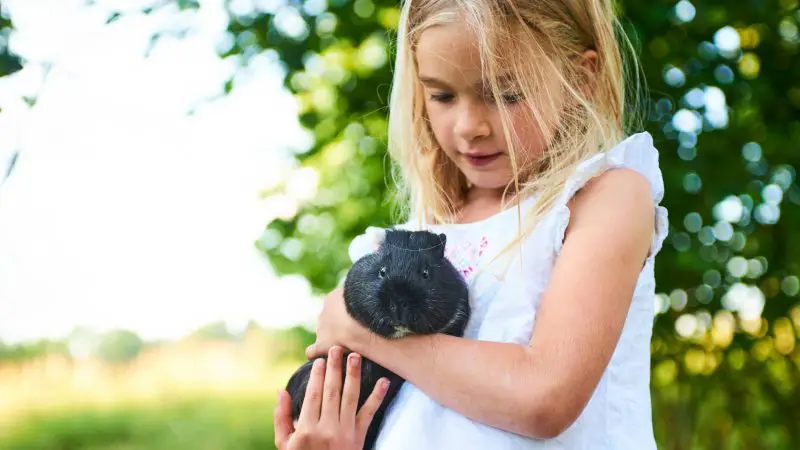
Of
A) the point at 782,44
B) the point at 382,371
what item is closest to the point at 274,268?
the point at 782,44

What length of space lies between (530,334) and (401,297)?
0.93ft

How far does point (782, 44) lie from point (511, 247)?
10.2ft

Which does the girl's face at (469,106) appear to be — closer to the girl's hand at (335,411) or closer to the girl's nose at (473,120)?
the girl's nose at (473,120)

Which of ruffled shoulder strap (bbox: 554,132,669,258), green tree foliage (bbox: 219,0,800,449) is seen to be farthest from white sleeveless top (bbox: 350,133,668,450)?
green tree foliage (bbox: 219,0,800,449)

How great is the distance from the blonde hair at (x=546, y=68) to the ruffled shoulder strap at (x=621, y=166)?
0.06m

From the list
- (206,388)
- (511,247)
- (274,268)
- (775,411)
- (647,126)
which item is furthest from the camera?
(206,388)

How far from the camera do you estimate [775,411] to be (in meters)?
5.67

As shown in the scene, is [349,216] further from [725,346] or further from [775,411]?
[775,411]

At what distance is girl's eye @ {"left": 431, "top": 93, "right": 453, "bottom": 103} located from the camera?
200 cm

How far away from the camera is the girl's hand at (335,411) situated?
6.08 ft

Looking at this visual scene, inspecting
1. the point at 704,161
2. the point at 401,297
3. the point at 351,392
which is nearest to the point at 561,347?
the point at 401,297

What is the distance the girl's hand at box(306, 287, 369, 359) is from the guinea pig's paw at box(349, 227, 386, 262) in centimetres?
16

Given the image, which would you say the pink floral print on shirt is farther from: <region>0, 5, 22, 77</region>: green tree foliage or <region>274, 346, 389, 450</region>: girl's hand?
<region>0, 5, 22, 77</region>: green tree foliage

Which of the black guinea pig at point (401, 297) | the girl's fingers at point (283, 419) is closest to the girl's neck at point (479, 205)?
the black guinea pig at point (401, 297)
